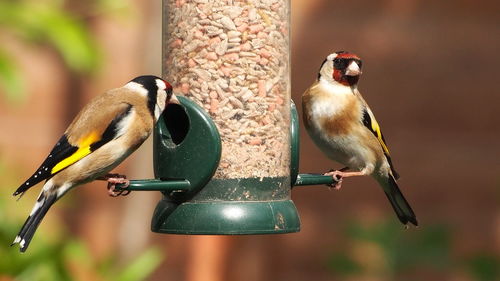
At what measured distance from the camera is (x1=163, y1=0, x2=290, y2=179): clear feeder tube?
4613 mm

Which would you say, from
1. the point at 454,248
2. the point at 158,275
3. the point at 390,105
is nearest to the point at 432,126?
the point at 390,105

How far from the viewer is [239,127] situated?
4.62 m

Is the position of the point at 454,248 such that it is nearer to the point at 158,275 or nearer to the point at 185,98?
the point at 158,275

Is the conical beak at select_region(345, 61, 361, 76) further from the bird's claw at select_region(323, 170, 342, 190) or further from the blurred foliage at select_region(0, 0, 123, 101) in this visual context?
the blurred foliage at select_region(0, 0, 123, 101)

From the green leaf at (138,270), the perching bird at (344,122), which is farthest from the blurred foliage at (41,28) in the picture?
the perching bird at (344,122)

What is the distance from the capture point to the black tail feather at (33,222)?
4316mm

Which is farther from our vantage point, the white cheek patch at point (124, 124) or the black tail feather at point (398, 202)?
the black tail feather at point (398, 202)

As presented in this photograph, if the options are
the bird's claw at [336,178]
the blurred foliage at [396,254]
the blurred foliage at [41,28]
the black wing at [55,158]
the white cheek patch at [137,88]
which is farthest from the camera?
the blurred foliage at [396,254]

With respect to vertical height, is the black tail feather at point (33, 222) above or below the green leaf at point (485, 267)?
above

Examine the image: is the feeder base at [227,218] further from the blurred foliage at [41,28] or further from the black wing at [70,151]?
the blurred foliage at [41,28]

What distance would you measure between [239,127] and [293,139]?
36cm

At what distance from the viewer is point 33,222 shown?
439 cm

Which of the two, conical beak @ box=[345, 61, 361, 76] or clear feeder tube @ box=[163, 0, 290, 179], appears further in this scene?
conical beak @ box=[345, 61, 361, 76]

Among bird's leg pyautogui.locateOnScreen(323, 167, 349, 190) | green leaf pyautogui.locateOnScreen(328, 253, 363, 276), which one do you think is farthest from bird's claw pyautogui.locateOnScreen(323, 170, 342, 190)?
green leaf pyautogui.locateOnScreen(328, 253, 363, 276)
